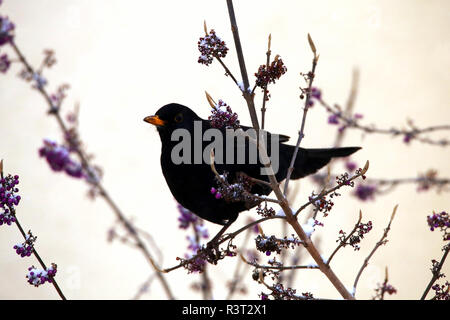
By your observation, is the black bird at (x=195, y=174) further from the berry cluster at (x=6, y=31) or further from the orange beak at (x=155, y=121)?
the berry cluster at (x=6, y=31)

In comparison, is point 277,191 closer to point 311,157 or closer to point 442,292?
point 442,292

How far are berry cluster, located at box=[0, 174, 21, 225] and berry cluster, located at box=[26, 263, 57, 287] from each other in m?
0.16

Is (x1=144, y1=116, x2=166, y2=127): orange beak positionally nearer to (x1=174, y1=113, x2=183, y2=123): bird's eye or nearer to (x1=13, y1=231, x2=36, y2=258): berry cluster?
(x1=174, y1=113, x2=183, y2=123): bird's eye

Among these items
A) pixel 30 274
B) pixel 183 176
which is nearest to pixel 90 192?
pixel 183 176

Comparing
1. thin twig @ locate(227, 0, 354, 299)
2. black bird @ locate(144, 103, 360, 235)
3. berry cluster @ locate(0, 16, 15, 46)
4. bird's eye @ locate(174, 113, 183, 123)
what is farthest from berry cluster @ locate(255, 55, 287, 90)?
berry cluster @ locate(0, 16, 15, 46)

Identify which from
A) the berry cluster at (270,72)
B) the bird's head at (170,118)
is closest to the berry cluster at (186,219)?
the bird's head at (170,118)

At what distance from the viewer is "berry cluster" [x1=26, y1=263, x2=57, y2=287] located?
1238 millimetres

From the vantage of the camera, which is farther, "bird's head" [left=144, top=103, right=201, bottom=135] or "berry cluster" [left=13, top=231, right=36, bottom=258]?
"bird's head" [left=144, top=103, right=201, bottom=135]

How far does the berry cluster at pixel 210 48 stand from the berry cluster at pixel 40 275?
0.69 metres

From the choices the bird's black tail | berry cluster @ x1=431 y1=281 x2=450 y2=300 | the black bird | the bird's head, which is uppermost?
the bird's black tail

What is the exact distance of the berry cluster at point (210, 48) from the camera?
1262 mm
